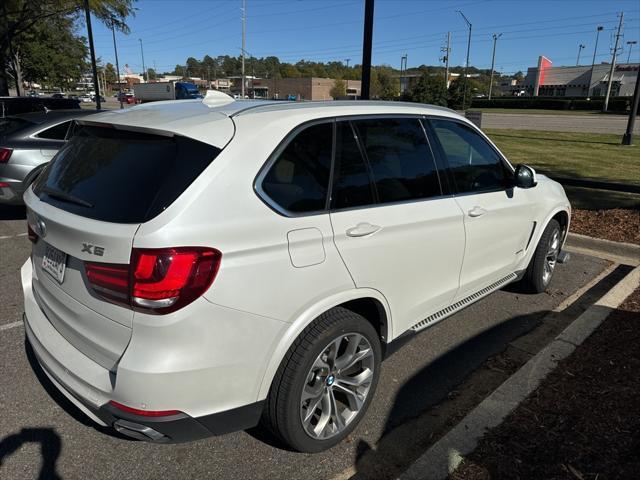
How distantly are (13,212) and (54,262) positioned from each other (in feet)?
22.1

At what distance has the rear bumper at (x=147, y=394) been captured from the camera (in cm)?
196

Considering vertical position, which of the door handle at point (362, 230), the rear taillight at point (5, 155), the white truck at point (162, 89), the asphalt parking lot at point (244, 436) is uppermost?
the white truck at point (162, 89)

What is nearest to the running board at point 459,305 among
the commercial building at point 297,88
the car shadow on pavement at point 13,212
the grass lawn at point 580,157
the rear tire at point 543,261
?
the rear tire at point 543,261

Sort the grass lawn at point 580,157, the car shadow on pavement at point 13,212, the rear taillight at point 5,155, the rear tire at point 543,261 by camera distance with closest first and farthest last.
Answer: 1. the rear tire at point 543,261
2. the rear taillight at point 5,155
3. the car shadow on pavement at point 13,212
4. the grass lawn at point 580,157

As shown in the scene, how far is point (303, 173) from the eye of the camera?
7.86 ft

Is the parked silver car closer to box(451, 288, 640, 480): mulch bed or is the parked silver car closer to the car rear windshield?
the car rear windshield

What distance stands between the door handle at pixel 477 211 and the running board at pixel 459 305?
0.63m

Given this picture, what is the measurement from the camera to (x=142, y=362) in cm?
194

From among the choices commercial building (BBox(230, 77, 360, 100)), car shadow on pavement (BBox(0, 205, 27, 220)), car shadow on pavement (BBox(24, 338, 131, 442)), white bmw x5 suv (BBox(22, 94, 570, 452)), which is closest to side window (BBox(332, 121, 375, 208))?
white bmw x5 suv (BBox(22, 94, 570, 452))

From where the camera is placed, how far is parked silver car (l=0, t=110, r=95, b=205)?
269 inches

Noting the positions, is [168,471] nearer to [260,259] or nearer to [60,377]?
[60,377]

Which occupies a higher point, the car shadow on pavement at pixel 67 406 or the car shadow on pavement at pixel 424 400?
the car shadow on pavement at pixel 67 406

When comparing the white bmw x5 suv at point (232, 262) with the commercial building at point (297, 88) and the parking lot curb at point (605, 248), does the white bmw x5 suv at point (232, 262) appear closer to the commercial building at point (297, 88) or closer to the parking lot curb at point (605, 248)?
the parking lot curb at point (605, 248)

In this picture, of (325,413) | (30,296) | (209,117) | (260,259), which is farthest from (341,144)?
(30,296)
